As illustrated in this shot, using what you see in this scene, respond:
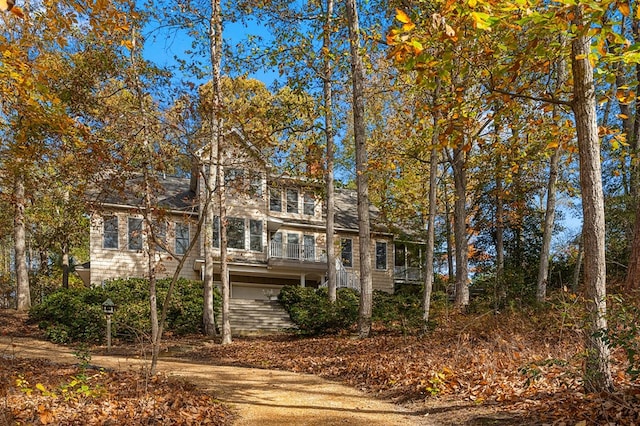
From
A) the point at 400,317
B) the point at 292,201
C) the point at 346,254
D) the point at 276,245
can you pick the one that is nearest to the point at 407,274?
the point at 346,254

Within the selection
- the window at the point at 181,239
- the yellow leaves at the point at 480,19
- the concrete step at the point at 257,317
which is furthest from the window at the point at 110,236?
the yellow leaves at the point at 480,19

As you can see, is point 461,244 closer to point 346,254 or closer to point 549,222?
point 549,222

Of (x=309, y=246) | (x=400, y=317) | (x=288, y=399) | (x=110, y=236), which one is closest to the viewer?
(x=288, y=399)

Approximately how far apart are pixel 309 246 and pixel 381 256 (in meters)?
4.24

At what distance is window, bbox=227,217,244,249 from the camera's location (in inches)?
966

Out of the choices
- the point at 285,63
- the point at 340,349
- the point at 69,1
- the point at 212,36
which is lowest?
the point at 340,349

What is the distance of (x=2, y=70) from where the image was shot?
22.6 ft

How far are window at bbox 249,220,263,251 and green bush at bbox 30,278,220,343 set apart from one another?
5.70m

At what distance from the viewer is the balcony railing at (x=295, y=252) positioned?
25606 millimetres

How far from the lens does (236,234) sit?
24828mm

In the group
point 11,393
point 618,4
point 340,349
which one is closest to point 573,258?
point 340,349

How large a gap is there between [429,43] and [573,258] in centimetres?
1922

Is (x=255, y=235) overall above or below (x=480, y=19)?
below

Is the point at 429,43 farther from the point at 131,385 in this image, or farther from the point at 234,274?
the point at 234,274
